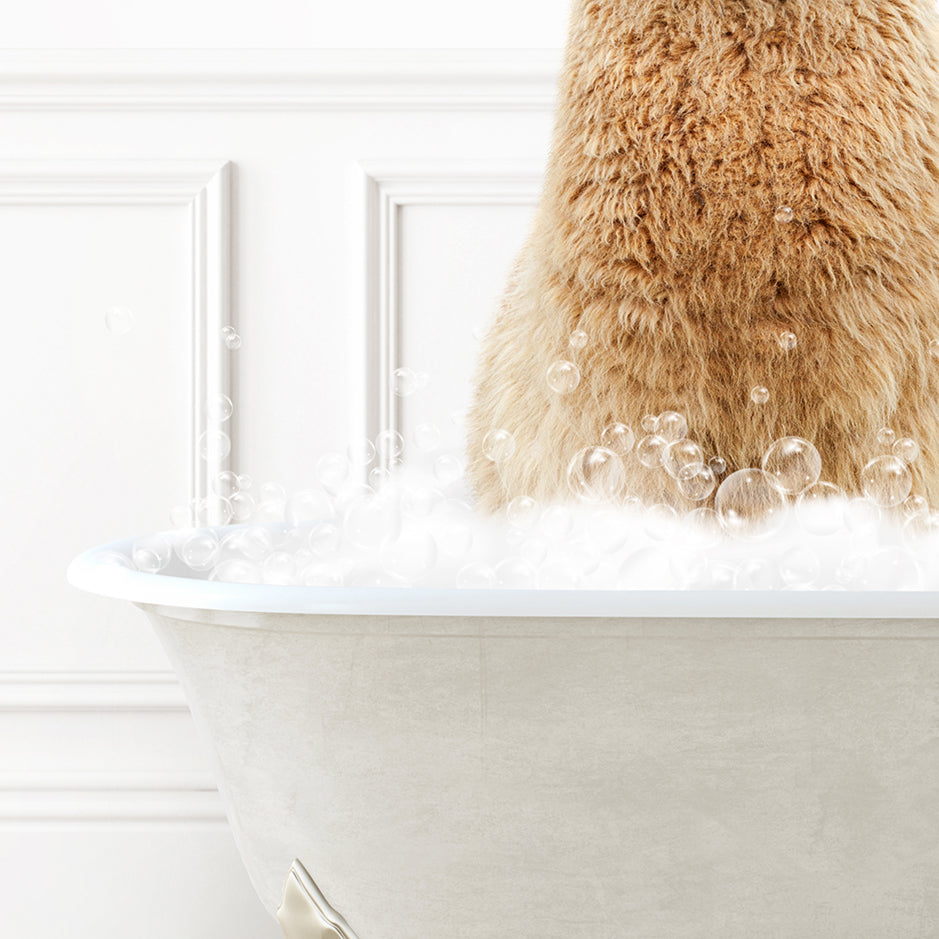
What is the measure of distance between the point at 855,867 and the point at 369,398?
725mm

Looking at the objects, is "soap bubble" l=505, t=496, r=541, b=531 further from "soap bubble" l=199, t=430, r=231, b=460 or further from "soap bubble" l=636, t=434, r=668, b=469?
"soap bubble" l=199, t=430, r=231, b=460

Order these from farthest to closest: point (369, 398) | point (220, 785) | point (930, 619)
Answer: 1. point (369, 398)
2. point (220, 785)
3. point (930, 619)

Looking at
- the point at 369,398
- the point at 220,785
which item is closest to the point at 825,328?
the point at 220,785

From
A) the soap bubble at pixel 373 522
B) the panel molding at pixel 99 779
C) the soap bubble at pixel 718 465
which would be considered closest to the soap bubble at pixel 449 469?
the soap bubble at pixel 373 522

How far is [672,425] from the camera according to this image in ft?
1.74

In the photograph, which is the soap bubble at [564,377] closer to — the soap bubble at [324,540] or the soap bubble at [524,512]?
the soap bubble at [524,512]

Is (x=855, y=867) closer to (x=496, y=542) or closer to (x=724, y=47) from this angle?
(x=496, y=542)

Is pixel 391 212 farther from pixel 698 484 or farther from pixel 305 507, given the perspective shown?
pixel 698 484

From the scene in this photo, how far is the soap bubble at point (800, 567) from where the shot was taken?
0.52m

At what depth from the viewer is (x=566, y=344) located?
0.55 m

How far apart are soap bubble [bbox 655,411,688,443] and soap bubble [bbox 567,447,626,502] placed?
30 mm

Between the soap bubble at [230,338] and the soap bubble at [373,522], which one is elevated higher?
the soap bubble at [230,338]

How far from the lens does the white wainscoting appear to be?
3.58 ft

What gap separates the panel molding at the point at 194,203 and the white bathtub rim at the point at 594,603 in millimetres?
633
